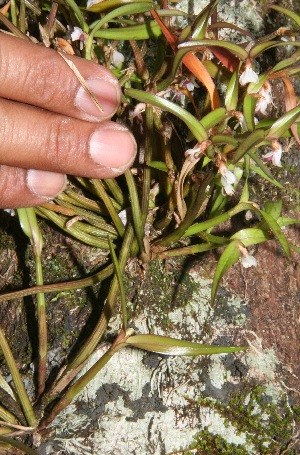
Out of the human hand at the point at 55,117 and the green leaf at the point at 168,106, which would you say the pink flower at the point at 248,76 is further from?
the human hand at the point at 55,117

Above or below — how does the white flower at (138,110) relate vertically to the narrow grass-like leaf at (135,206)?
above

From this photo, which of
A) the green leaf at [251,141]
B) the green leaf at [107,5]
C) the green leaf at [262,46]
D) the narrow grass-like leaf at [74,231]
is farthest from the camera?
the narrow grass-like leaf at [74,231]

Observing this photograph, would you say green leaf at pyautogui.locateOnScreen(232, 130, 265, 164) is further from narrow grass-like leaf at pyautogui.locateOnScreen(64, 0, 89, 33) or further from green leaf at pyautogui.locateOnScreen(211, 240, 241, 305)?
narrow grass-like leaf at pyautogui.locateOnScreen(64, 0, 89, 33)

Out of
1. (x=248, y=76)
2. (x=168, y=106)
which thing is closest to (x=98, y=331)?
(x=168, y=106)

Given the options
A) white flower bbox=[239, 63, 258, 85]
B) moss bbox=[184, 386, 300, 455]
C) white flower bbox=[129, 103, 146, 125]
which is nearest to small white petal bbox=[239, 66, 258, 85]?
white flower bbox=[239, 63, 258, 85]

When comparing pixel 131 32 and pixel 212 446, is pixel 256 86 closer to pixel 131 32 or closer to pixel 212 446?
pixel 131 32

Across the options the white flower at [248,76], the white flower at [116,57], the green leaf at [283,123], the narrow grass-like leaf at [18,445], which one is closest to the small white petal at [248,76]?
the white flower at [248,76]
